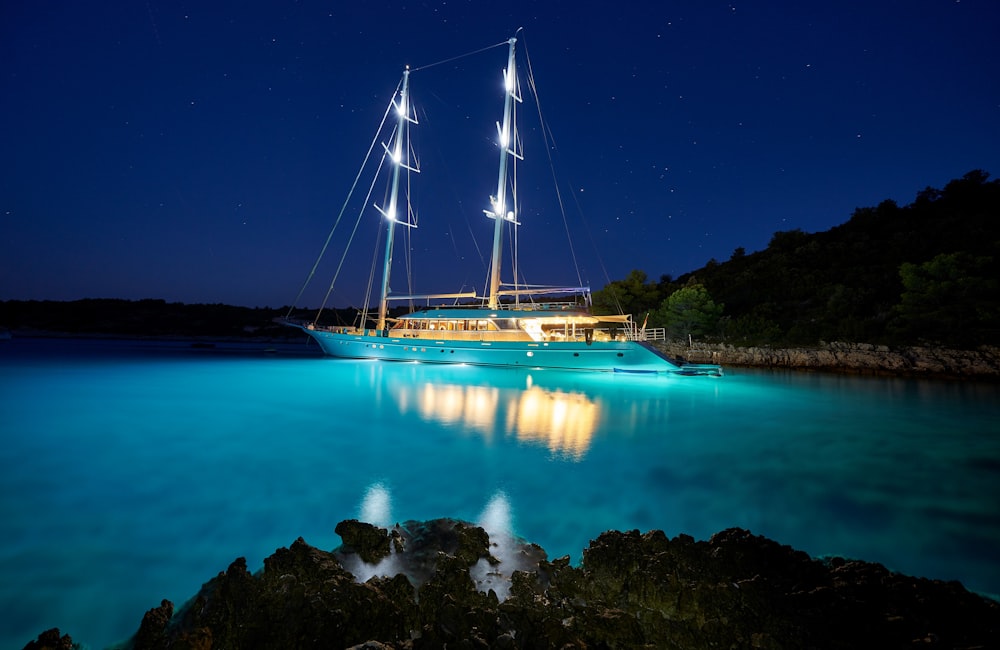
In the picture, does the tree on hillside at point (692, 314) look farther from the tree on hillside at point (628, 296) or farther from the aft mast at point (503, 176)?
the aft mast at point (503, 176)

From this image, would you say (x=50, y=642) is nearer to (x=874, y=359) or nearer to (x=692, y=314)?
(x=874, y=359)

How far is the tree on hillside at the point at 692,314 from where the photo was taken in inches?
1419

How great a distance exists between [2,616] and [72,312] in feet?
365

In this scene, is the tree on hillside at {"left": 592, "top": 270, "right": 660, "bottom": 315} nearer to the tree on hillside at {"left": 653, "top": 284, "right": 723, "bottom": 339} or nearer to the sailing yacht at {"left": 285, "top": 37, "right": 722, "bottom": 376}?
the tree on hillside at {"left": 653, "top": 284, "right": 723, "bottom": 339}

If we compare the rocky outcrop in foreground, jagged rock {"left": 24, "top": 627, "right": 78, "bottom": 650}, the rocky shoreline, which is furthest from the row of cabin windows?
jagged rock {"left": 24, "top": 627, "right": 78, "bottom": 650}

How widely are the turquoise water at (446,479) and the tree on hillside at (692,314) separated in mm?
21538

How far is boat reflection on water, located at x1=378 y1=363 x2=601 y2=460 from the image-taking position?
9430mm

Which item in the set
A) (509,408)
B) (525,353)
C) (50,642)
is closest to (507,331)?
(525,353)

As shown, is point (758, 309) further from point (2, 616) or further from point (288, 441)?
point (2, 616)

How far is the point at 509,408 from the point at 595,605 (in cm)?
992

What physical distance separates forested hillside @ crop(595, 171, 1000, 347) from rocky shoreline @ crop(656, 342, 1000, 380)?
1.43m

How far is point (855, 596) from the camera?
110 inches

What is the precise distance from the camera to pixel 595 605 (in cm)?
285

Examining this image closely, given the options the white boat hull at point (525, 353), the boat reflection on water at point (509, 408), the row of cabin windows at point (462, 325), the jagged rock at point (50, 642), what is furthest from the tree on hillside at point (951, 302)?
the jagged rock at point (50, 642)
